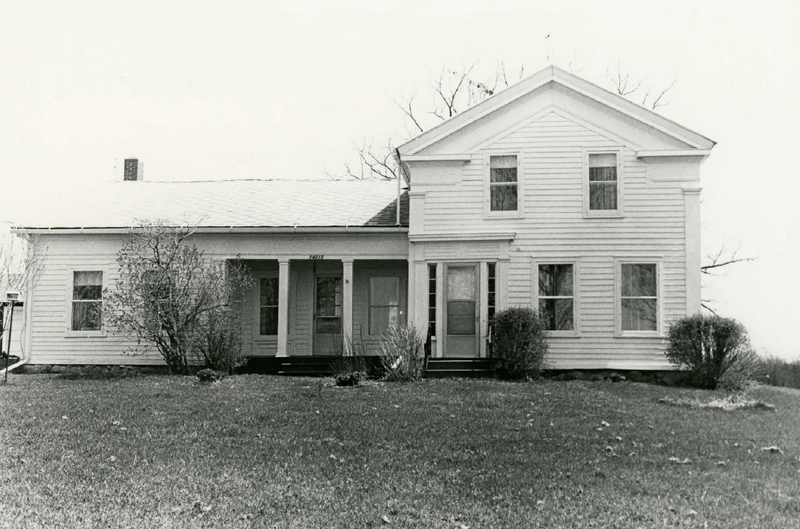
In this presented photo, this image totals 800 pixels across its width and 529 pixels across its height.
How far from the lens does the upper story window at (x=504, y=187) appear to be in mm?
17547

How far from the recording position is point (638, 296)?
17.1 m

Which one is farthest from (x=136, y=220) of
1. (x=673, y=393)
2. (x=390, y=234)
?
(x=673, y=393)

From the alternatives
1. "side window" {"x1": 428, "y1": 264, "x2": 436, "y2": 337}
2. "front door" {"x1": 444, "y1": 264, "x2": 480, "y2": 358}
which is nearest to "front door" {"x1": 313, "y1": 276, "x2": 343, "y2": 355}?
"side window" {"x1": 428, "y1": 264, "x2": 436, "y2": 337}

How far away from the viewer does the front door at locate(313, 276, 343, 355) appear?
19.9m

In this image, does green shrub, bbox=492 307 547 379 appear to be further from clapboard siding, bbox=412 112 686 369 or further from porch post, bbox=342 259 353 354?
porch post, bbox=342 259 353 354

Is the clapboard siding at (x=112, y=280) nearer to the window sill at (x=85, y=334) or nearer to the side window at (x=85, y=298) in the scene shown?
the window sill at (x=85, y=334)

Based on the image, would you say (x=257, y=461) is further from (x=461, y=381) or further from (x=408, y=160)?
(x=408, y=160)

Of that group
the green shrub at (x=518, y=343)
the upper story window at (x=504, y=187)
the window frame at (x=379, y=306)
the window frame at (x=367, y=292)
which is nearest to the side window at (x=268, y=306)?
the window frame at (x=367, y=292)

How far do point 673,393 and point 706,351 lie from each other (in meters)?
1.76

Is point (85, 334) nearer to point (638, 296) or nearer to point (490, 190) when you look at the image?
point (490, 190)

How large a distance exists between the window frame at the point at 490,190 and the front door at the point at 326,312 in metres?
4.71

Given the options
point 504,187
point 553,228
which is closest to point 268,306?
point 504,187

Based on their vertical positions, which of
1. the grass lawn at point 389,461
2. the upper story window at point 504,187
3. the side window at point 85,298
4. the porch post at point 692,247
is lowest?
the grass lawn at point 389,461

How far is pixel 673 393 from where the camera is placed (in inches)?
564
